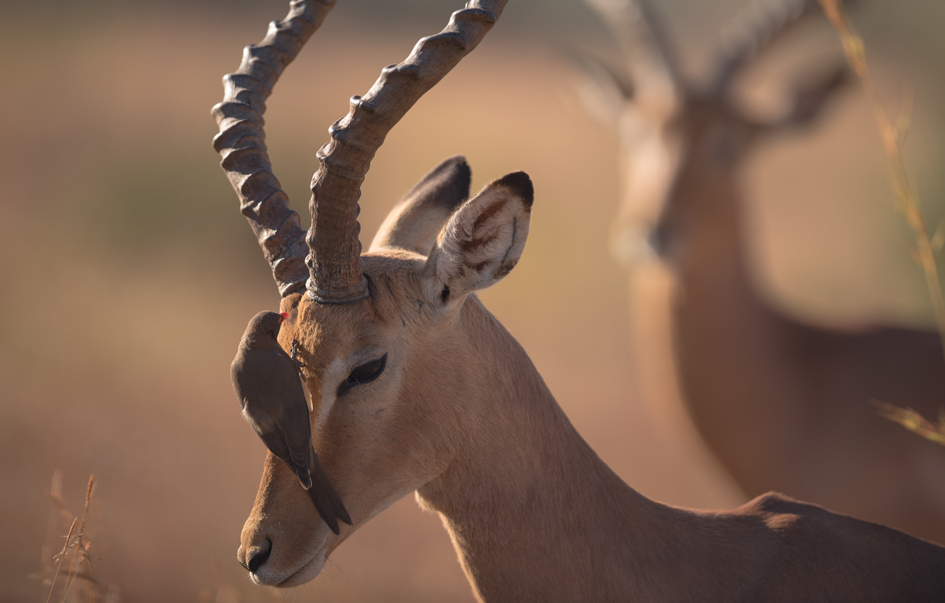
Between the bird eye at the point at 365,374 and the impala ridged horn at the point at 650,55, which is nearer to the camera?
the bird eye at the point at 365,374

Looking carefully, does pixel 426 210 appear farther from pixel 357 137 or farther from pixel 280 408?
pixel 280 408

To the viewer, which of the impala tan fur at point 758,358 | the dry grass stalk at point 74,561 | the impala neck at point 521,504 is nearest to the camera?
the impala neck at point 521,504

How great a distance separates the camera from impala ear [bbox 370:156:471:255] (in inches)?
131

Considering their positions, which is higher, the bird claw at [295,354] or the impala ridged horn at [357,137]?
the impala ridged horn at [357,137]

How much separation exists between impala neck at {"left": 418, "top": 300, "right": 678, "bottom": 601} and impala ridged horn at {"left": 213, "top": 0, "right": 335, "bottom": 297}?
0.65m

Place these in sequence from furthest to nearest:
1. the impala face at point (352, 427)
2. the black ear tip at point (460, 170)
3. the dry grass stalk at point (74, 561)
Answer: the black ear tip at point (460, 170), the dry grass stalk at point (74, 561), the impala face at point (352, 427)

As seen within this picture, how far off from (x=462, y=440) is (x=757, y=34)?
18.4ft

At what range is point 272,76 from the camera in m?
3.10

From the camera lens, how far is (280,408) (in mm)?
2305

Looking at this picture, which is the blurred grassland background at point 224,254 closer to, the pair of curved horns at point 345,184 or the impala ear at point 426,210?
the pair of curved horns at point 345,184

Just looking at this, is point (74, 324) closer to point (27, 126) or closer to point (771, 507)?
point (27, 126)

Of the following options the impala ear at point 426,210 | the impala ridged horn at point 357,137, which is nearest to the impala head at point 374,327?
the impala ridged horn at point 357,137

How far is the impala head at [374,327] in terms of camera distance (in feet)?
7.80

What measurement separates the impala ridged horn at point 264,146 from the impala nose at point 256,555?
83cm
